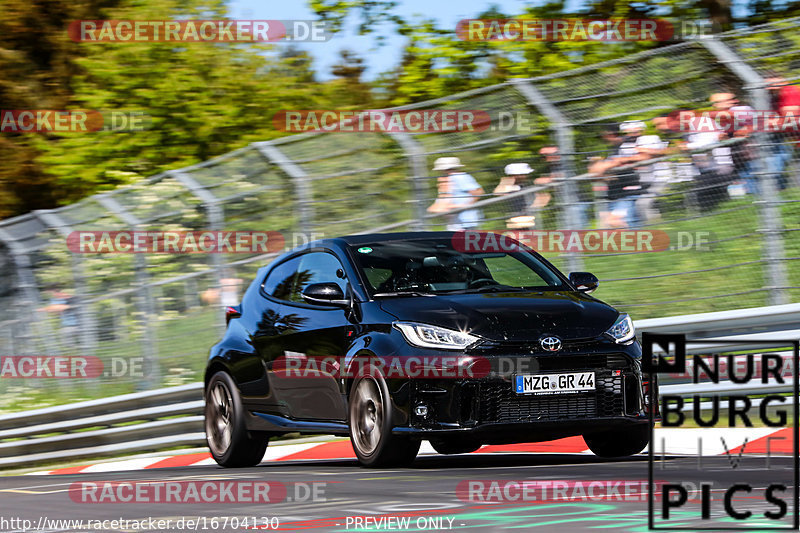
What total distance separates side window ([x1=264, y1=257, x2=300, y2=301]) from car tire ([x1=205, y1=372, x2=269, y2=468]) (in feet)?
2.42

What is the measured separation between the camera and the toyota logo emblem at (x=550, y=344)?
28.7ft

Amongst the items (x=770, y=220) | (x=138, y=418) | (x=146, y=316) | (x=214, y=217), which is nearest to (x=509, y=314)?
(x=770, y=220)

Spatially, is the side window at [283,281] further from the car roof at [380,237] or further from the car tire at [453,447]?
the car tire at [453,447]

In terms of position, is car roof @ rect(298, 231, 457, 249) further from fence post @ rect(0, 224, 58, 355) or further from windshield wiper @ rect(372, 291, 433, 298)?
fence post @ rect(0, 224, 58, 355)

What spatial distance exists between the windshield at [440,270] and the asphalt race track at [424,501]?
45.4 inches

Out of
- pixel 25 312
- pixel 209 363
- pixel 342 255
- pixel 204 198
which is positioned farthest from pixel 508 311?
pixel 25 312

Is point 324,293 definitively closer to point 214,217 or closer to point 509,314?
point 509,314

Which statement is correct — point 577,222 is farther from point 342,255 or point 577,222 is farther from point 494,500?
point 494,500

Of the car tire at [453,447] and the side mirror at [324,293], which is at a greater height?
the side mirror at [324,293]

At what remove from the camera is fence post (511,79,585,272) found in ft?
39.3

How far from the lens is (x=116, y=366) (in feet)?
48.0

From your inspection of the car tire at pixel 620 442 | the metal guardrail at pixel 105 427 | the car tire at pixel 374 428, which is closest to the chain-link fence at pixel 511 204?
the metal guardrail at pixel 105 427

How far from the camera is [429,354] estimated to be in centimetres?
879

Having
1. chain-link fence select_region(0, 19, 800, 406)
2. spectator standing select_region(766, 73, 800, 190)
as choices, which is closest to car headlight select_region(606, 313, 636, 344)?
chain-link fence select_region(0, 19, 800, 406)
